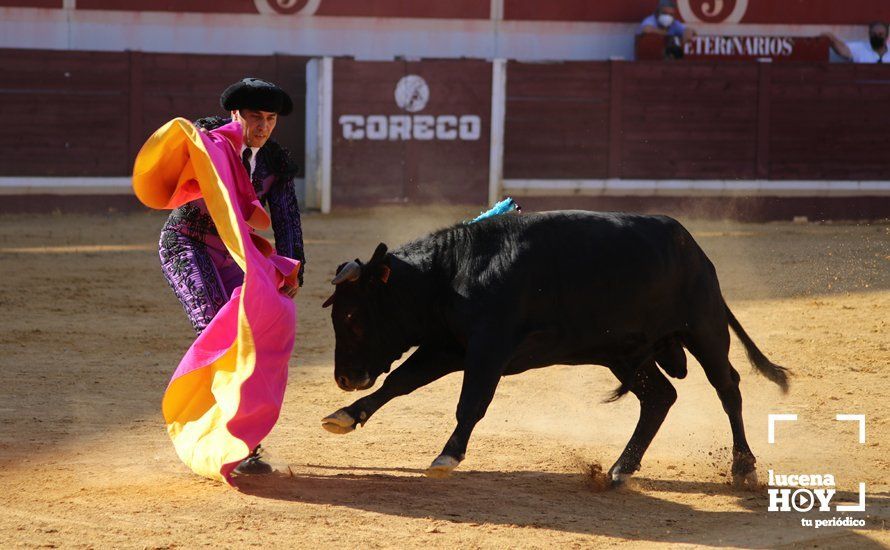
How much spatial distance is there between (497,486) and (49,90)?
8.64m

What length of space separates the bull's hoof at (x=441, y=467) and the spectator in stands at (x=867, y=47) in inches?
444

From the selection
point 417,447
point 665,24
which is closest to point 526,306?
point 417,447

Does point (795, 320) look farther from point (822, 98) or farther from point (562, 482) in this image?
point (822, 98)

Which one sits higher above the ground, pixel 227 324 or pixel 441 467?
pixel 227 324

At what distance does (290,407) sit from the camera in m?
5.05

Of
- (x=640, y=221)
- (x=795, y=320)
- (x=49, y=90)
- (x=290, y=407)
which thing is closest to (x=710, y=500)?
(x=640, y=221)

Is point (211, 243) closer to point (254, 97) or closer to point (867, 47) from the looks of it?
point (254, 97)

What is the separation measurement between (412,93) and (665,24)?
3086 millimetres

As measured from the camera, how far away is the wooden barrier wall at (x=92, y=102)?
37.2ft

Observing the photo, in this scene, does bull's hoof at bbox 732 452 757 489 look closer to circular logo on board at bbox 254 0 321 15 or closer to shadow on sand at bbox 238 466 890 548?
shadow on sand at bbox 238 466 890 548

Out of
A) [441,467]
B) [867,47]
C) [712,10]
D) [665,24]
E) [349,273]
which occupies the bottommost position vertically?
[441,467]

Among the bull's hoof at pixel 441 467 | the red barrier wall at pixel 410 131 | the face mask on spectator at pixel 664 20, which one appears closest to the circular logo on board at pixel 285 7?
the red barrier wall at pixel 410 131

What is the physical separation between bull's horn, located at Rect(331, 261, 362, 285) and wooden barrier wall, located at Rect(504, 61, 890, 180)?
8.43 metres

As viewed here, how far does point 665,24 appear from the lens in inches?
527
